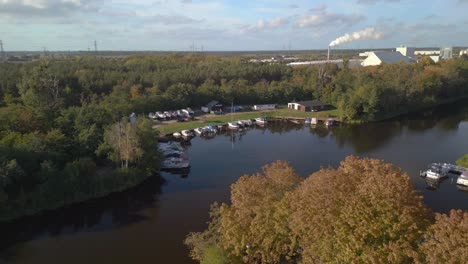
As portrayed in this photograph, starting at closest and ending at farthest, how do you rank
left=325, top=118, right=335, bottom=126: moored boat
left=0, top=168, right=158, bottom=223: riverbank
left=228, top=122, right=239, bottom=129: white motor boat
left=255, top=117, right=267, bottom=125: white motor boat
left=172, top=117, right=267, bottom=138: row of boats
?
left=0, top=168, right=158, bottom=223: riverbank
left=172, top=117, right=267, bottom=138: row of boats
left=228, top=122, right=239, bottom=129: white motor boat
left=325, top=118, right=335, bottom=126: moored boat
left=255, top=117, right=267, bottom=125: white motor boat

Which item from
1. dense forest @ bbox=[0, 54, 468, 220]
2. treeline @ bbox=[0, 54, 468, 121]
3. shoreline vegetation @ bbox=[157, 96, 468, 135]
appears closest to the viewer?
dense forest @ bbox=[0, 54, 468, 220]

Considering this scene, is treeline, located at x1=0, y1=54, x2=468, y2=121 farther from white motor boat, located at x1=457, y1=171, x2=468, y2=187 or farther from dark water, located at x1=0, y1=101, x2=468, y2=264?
white motor boat, located at x1=457, y1=171, x2=468, y2=187

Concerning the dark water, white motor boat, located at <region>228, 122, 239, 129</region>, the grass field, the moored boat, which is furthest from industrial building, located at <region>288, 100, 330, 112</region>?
white motor boat, located at <region>228, 122, 239, 129</region>

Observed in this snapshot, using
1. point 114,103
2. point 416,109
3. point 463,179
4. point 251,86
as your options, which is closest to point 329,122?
point 251,86

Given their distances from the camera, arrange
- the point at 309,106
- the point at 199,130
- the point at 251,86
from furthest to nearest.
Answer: the point at 251,86, the point at 309,106, the point at 199,130

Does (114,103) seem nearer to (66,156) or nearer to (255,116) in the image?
(66,156)
